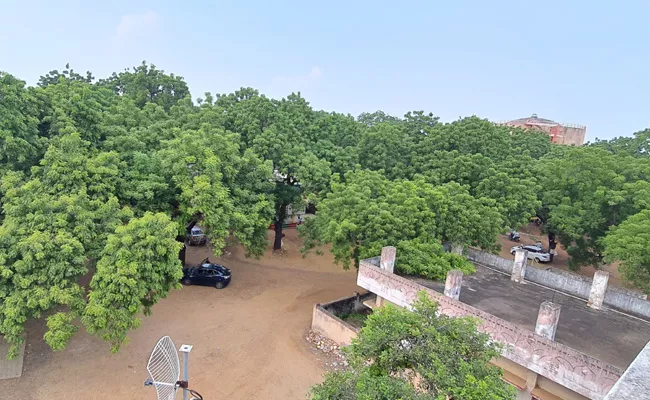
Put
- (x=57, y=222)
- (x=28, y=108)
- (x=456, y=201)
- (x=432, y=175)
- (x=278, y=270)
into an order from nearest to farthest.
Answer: (x=57, y=222), (x=28, y=108), (x=456, y=201), (x=432, y=175), (x=278, y=270)

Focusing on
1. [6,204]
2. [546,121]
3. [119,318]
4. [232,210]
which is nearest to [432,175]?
[232,210]

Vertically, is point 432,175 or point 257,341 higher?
point 432,175

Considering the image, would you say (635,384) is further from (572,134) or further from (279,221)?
(572,134)

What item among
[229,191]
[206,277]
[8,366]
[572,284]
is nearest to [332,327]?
[229,191]

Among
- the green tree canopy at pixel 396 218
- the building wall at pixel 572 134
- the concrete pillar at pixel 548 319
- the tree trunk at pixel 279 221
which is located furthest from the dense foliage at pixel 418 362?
the building wall at pixel 572 134

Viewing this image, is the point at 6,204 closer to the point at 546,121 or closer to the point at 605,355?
the point at 605,355

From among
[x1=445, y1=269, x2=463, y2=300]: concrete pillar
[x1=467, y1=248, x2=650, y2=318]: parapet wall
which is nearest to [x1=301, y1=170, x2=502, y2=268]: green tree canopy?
[x1=467, y1=248, x2=650, y2=318]: parapet wall
